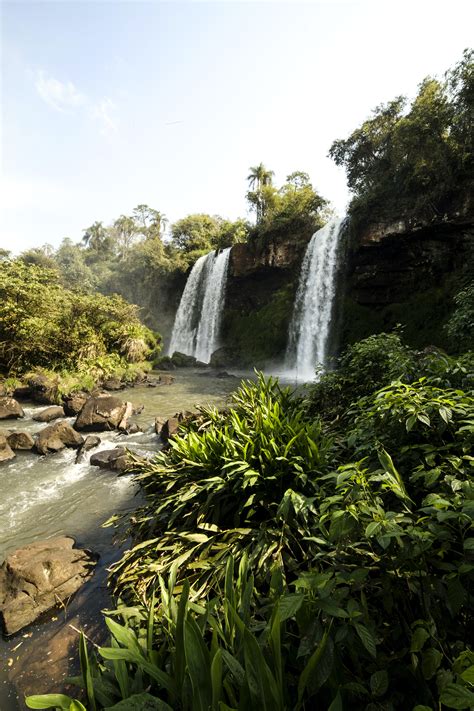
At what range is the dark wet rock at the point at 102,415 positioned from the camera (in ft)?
29.9

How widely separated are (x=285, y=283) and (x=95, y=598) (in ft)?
74.6

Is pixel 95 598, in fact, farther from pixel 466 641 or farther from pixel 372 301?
pixel 372 301

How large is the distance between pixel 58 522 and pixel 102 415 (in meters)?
4.53

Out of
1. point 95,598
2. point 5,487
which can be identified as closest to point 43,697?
point 95,598

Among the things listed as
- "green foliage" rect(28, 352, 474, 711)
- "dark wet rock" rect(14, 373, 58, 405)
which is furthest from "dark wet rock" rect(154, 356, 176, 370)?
"green foliage" rect(28, 352, 474, 711)

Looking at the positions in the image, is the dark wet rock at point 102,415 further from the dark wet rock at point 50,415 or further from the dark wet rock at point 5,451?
the dark wet rock at point 5,451

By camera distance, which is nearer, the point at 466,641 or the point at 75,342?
the point at 466,641

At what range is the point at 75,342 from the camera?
15.8 m

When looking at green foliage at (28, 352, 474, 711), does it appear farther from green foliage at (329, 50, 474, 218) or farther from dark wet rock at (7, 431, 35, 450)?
green foliage at (329, 50, 474, 218)

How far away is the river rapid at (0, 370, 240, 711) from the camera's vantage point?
267 cm

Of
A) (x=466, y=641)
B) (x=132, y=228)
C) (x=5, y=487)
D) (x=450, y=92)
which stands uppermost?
(x=132, y=228)

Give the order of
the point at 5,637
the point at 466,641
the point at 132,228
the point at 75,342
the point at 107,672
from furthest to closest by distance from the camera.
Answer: the point at 132,228, the point at 75,342, the point at 5,637, the point at 107,672, the point at 466,641

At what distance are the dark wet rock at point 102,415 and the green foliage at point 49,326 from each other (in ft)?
20.9

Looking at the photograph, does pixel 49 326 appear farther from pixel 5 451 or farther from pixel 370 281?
pixel 370 281
